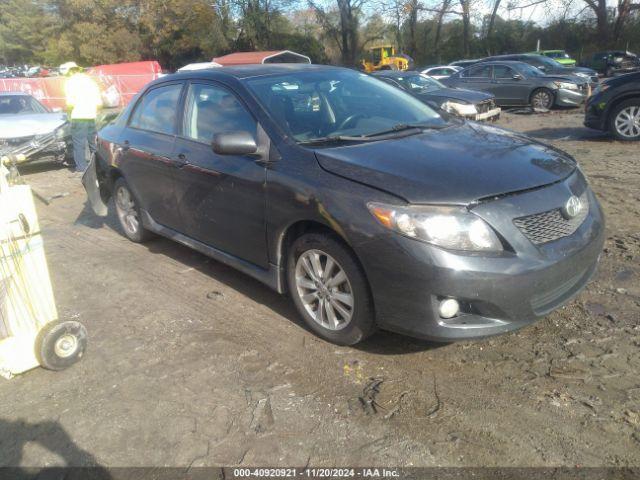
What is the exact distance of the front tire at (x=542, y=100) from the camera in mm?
14641

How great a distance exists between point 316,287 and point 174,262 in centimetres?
225

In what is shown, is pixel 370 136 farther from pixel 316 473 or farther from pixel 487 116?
pixel 487 116

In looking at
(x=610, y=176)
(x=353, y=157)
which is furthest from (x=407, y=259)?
(x=610, y=176)

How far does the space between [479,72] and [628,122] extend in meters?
7.28

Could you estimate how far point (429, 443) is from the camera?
99.8 inches

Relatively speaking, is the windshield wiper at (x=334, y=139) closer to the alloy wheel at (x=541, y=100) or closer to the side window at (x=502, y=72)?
the alloy wheel at (x=541, y=100)

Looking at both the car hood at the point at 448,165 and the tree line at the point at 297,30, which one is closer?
the car hood at the point at 448,165

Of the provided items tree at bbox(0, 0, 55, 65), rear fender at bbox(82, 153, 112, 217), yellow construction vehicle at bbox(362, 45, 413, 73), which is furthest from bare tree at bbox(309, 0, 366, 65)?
rear fender at bbox(82, 153, 112, 217)

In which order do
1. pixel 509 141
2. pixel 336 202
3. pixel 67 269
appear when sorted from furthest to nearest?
pixel 67 269 → pixel 509 141 → pixel 336 202

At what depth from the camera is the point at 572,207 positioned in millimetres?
3082

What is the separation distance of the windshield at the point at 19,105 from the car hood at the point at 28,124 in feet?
1.39

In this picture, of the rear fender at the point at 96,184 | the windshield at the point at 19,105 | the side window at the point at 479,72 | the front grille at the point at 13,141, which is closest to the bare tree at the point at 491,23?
the side window at the point at 479,72

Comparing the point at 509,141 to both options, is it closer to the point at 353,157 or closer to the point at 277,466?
the point at 353,157

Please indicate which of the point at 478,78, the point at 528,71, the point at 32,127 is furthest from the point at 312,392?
the point at 478,78
